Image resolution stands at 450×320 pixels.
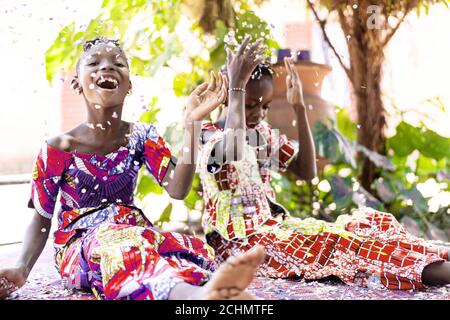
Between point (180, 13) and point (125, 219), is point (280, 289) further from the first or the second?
point (180, 13)

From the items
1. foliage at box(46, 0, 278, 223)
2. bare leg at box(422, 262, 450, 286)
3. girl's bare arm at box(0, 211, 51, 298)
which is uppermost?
foliage at box(46, 0, 278, 223)

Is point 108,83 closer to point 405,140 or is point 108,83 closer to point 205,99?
point 205,99

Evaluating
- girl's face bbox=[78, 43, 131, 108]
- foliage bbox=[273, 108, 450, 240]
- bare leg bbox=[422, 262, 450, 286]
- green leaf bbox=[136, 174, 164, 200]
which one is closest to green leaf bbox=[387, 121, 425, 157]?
foliage bbox=[273, 108, 450, 240]

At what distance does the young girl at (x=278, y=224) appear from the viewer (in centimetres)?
145

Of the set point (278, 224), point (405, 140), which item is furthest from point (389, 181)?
point (278, 224)

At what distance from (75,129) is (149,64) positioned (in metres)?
1.05

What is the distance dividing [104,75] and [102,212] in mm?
305

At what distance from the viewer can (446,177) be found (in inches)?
108

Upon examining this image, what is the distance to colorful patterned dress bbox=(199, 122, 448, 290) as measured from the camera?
1.45 metres

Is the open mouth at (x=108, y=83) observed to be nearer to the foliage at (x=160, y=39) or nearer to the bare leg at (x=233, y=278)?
the bare leg at (x=233, y=278)

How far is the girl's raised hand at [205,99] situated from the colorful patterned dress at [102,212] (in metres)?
0.16

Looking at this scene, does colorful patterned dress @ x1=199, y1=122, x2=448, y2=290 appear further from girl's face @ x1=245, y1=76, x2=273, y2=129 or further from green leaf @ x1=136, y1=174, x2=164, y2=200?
Answer: green leaf @ x1=136, y1=174, x2=164, y2=200

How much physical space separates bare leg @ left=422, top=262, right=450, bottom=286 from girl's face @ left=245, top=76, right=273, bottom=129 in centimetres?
58

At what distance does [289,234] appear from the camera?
1571mm
